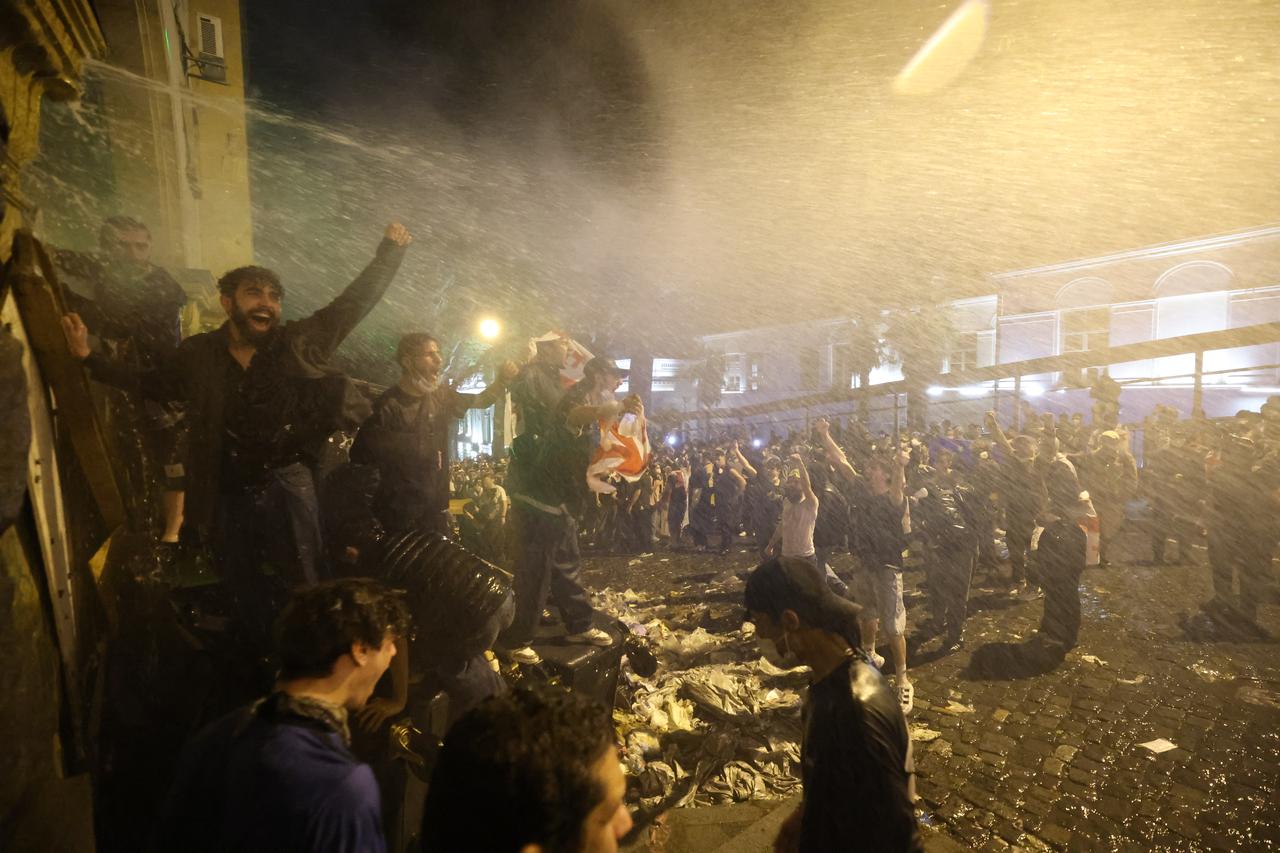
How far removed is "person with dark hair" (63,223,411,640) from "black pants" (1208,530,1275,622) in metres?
10.3

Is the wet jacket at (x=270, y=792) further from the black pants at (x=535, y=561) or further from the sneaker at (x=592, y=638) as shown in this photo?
the sneaker at (x=592, y=638)

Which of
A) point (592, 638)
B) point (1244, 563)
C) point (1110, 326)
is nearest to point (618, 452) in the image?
point (592, 638)

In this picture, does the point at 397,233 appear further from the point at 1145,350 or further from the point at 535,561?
the point at 1145,350

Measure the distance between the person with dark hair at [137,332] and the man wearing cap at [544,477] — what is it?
228 cm

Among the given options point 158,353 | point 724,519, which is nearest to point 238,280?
point 158,353

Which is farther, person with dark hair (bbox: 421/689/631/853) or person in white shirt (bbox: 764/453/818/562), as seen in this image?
person in white shirt (bbox: 764/453/818/562)

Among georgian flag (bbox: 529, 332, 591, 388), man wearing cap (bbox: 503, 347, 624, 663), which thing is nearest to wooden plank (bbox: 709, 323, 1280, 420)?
georgian flag (bbox: 529, 332, 591, 388)

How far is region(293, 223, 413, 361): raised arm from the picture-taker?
3.43 meters

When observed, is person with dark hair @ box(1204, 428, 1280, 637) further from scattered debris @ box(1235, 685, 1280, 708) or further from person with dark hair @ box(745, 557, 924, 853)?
person with dark hair @ box(745, 557, 924, 853)

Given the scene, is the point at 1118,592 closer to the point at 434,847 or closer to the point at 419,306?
the point at 434,847

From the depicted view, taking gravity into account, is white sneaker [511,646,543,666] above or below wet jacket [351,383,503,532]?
below

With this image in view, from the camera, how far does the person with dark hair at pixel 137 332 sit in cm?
386

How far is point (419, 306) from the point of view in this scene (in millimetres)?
19156

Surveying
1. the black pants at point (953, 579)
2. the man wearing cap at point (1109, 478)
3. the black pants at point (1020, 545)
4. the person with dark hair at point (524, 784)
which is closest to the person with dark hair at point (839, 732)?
the person with dark hair at point (524, 784)
